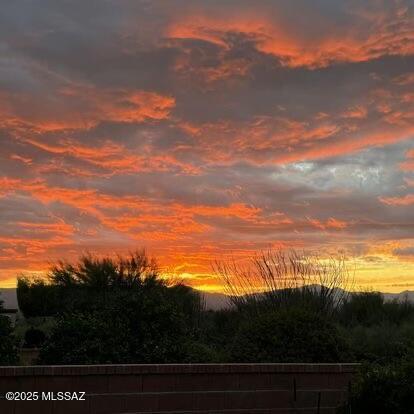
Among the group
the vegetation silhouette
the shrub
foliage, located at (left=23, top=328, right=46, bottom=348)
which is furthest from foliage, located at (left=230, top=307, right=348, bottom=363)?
foliage, located at (left=23, top=328, right=46, bottom=348)

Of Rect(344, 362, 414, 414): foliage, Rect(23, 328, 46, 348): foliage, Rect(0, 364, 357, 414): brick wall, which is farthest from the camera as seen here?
Rect(23, 328, 46, 348): foliage

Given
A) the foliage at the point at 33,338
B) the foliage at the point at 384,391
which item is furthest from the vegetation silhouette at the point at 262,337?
the foliage at the point at 33,338

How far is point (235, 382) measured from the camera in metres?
11.7

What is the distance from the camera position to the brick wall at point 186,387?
35.7ft

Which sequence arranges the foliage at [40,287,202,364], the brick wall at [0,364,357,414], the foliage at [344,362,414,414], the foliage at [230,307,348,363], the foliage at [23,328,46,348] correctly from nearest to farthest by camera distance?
1. the foliage at [344,362,414,414]
2. the brick wall at [0,364,357,414]
3. the foliage at [40,287,202,364]
4. the foliage at [230,307,348,363]
5. the foliage at [23,328,46,348]

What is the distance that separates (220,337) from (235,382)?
9.54 meters

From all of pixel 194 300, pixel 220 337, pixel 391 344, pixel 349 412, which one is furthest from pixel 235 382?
pixel 194 300

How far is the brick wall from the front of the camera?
35.7 ft

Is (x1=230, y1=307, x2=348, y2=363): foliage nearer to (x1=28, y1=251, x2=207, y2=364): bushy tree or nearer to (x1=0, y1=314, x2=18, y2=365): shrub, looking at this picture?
(x1=28, y1=251, x2=207, y2=364): bushy tree

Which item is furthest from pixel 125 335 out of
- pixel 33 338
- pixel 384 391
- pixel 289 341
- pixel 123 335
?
pixel 33 338

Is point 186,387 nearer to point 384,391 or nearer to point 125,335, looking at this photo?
point 125,335

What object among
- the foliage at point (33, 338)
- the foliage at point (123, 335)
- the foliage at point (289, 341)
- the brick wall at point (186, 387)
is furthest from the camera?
the foliage at point (33, 338)

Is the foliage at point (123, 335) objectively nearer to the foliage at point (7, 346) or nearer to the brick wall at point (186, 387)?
the foliage at point (7, 346)

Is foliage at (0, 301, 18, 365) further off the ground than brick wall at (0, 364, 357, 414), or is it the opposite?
foliage at (0, 301, 18, 365)
